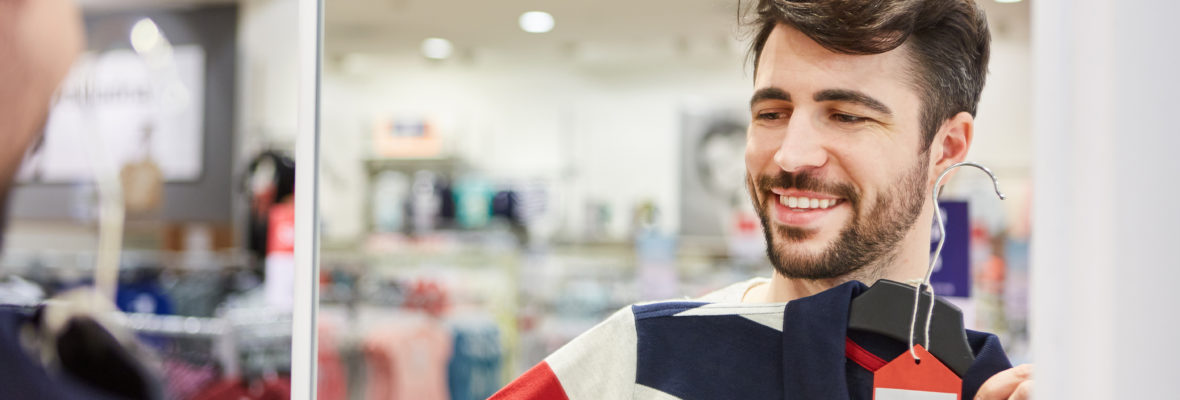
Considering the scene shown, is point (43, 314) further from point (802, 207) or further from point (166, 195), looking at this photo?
point (166, 195)

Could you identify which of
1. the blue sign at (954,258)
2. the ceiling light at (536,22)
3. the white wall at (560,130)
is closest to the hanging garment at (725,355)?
the blue sign at (954,258)

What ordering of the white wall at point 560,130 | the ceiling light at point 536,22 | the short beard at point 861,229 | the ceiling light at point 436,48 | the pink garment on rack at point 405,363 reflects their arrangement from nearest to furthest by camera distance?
the short beard at point 861,229 → the ceiling light at point 536,22 → the ceiling light at point 436,48 → the pink garment on rack at point 405,363 → the white wall at point 560,130

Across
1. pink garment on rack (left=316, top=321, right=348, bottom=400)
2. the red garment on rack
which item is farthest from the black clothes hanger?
pink garment on rack (left=316, top=321, right=348, bottom=400)

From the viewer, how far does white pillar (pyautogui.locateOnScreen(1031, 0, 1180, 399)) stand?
40 centimetres

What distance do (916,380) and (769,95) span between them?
30 cm

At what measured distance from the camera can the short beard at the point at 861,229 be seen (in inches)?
27.4

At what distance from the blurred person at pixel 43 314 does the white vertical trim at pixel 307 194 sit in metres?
0.17

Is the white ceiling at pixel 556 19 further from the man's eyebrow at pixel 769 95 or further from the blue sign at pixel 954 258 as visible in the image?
the blue sign at pixel 954 258

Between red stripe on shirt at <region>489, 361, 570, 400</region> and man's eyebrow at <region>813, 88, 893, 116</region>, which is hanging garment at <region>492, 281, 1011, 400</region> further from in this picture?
man's eyebrow at <region>813, 88, 893, 116</region>

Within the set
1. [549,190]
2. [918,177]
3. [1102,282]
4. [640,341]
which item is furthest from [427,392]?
[1102,282]

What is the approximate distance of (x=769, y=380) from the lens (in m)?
0.71

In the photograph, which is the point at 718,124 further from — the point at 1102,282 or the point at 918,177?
the point at 1102,282

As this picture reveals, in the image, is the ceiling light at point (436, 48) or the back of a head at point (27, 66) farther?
the ceiling light at point (436, 48)

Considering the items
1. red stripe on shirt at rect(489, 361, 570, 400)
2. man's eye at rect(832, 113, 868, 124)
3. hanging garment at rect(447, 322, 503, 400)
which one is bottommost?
hanging garment at rect(447, 322, 503, 400)
